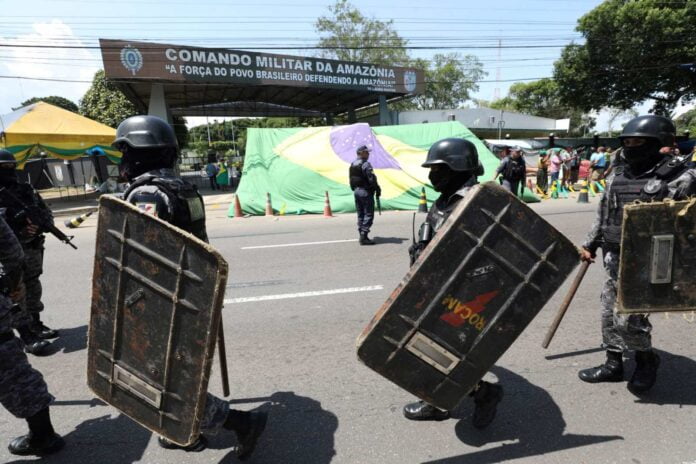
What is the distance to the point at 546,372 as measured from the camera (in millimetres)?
3000

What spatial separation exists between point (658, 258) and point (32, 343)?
479cm

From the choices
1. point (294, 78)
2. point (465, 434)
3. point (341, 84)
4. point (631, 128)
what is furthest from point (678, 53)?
point (465, 434)

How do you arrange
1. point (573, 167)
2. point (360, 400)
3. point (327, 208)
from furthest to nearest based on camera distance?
1. point (573, 167)
2. point (327, 208)
3. point (360, 400)

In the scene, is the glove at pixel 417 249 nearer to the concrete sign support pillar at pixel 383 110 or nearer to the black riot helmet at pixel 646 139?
the black riot helmet at pixel 646 139

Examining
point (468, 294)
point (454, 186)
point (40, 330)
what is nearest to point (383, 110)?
point (40, 330)

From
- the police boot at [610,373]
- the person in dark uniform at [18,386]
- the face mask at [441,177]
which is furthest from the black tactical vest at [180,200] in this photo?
the police boot at [610,373]

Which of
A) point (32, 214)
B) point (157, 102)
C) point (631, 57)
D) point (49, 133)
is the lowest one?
point (32, 214)

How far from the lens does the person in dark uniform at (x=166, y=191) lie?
2.07 metres

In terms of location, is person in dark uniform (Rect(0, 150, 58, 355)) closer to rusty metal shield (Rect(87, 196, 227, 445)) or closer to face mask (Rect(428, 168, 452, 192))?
rusty metal shield (Rect(87, 196, 227, 445))

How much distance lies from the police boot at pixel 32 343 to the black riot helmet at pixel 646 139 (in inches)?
189

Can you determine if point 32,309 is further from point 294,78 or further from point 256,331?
point 294,78

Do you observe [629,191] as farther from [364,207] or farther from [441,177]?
[364,207]

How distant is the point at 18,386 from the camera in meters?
2.25

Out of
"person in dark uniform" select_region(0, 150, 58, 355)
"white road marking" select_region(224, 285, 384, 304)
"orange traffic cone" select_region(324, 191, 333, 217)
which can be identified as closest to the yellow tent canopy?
"orange traffic cone" select_region(324, 191, 333, 217)
